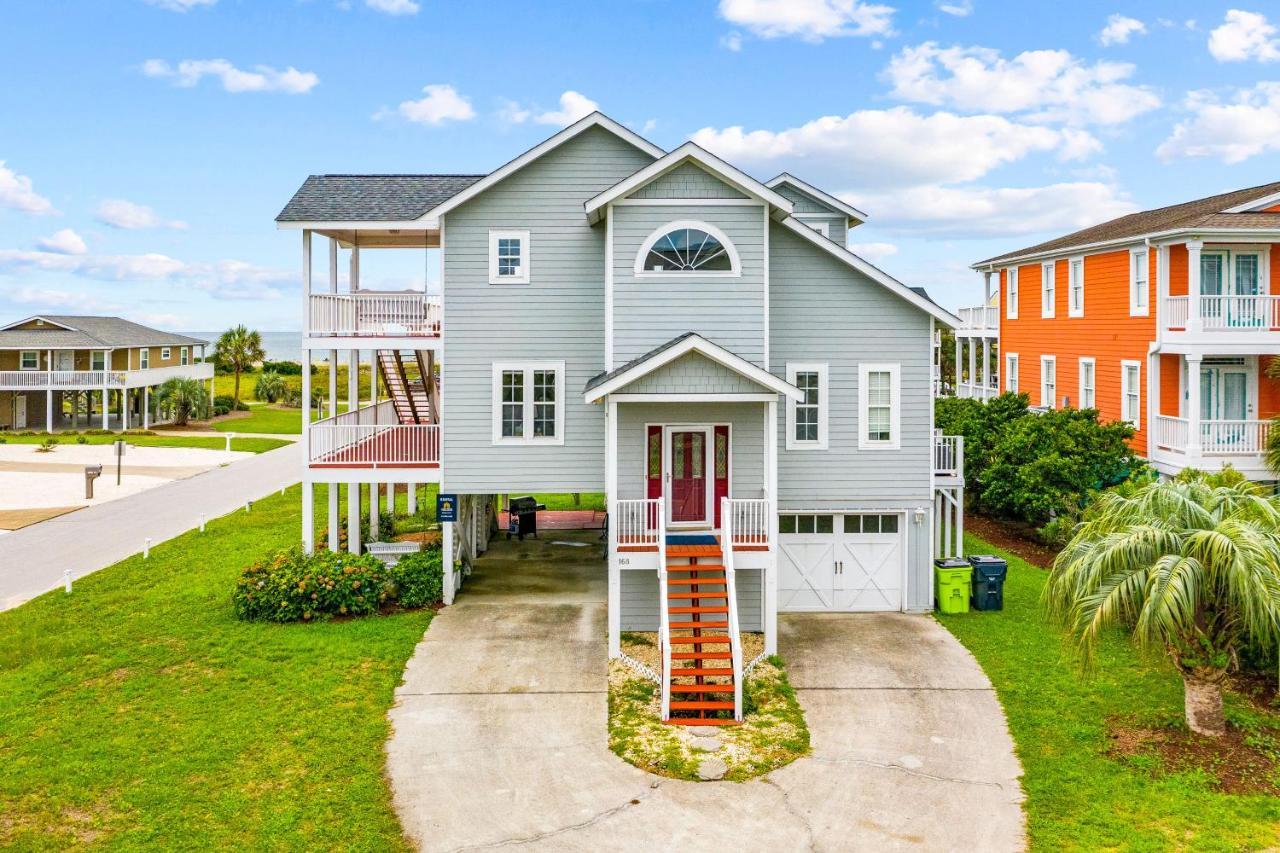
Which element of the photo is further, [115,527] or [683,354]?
[115,527]

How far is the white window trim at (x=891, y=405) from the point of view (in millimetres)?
18250

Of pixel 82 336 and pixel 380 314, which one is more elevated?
pixel 82 336

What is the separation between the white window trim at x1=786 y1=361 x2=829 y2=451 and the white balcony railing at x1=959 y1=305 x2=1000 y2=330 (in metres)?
20.7

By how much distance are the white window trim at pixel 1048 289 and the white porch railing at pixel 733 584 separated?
1851 centimetres

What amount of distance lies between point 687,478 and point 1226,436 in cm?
1404

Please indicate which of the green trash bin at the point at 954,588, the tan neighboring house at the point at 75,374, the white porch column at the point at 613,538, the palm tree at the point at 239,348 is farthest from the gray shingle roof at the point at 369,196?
the palm tree at the point at 239,348

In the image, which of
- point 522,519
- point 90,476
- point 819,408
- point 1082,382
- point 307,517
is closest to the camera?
point 819,408

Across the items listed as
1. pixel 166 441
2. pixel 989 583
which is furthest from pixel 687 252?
Result: pixel 166 441

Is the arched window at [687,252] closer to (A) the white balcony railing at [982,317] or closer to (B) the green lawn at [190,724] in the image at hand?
(B) the green lawn at [190,724]

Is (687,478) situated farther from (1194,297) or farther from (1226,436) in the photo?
(1226,436)

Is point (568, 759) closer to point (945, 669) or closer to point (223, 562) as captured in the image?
point (945, 669)

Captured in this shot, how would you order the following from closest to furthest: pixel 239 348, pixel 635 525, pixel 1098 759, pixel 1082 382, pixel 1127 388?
pixel 1098 759 < pixel 635 525 < pixel 1127 388 < pixel 1082 382 < pixel 239 348

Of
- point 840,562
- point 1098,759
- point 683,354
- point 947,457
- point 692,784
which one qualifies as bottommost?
point 692,784

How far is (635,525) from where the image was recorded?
16266mm
